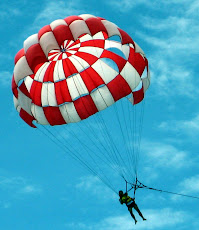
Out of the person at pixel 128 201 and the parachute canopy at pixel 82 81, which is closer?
the person at pixel 128 201

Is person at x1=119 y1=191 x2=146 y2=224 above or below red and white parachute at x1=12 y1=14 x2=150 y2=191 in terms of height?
below

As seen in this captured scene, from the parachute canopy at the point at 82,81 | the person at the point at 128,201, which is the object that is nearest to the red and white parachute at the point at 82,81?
the parachute canopy at the point at 82,81

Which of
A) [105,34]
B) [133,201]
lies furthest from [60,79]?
[133,201]

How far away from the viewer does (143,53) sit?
2495 cm

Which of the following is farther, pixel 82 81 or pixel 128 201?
pixel 82 81

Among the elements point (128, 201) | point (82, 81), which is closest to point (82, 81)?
point (82, 81)

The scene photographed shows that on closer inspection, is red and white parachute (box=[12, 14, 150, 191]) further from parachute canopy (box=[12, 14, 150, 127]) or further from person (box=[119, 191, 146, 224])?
person (box=[119, 191, 146, 224])

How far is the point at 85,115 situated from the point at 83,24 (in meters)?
4.52

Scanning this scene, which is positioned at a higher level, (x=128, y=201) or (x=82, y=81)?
(x=82, y=81)

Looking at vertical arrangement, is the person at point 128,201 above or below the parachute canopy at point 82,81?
below

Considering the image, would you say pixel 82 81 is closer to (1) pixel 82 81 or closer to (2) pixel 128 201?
(1) pixel 82 81

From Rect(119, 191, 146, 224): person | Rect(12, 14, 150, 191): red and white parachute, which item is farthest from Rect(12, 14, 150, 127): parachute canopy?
Rect(119, 191, 146, 224): person

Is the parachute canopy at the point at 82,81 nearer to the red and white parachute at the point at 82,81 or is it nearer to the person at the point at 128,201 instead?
the red and white parachute at the point at 82,81

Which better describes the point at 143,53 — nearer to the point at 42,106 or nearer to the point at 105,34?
the point at 105,34
